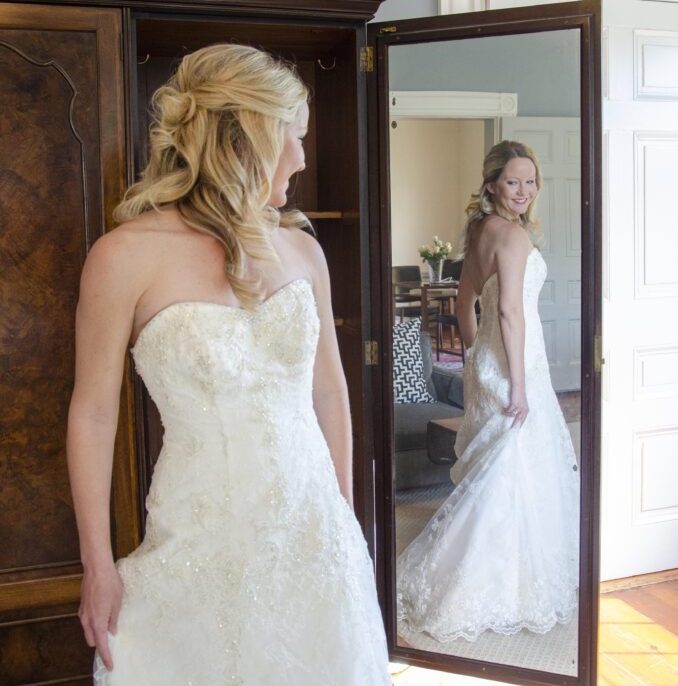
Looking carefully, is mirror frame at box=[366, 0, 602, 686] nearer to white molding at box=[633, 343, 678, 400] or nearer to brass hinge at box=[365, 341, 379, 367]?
brass hinge at box=[365, 341, 379, 367]

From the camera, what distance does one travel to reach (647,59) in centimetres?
329

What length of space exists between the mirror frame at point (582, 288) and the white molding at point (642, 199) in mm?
1043

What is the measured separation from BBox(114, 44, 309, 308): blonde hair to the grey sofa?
99cm

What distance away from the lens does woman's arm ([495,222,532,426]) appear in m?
2.48

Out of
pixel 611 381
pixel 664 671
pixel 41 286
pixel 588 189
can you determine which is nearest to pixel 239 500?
pixel 41 286

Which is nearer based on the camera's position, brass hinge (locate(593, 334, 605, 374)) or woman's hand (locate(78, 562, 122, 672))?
woman's hand (locate(78, 562, 122, 672))

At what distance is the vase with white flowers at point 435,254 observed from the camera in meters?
2.48

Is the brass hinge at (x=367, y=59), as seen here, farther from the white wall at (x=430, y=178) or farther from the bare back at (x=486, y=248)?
the bare back at (x=486, y=248)

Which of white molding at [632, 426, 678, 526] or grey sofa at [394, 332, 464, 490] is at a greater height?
grey sofa at [394, 332, 464, 490]

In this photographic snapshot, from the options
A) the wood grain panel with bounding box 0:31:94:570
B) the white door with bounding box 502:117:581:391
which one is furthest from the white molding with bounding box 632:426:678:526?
the wood grain panel with bounding box 0:31:94:570

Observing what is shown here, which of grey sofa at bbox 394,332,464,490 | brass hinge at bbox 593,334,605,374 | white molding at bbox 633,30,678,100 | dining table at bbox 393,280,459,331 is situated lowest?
grey sofa at bbox 394,332,464,490

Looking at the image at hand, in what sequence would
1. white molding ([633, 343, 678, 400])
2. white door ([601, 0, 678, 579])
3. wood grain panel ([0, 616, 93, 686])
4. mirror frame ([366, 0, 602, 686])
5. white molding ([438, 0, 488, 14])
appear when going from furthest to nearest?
white molding ([633, 343, 678, 400]) → white door ([601, 0, 678, 579]) → white molding ([438, 0, 488, 14]) → mirror frame ([366, 0, 602, 686]) → wood grain panel ([0, 616, 93, 686])

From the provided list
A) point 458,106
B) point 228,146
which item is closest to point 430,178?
point 458,106

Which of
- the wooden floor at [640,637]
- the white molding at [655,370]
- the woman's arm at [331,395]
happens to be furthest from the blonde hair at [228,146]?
the white molding at [655,370]
